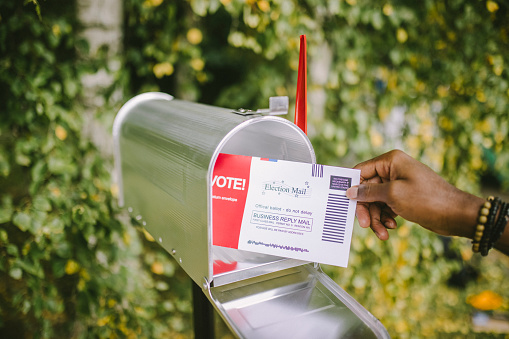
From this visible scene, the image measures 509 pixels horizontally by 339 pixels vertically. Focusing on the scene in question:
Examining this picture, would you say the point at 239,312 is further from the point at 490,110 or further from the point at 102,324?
the point at 490,110

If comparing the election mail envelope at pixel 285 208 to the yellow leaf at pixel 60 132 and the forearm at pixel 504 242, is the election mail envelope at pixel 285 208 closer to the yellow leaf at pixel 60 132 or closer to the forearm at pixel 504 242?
the forearm at pixel 504 242

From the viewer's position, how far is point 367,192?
2.80ft

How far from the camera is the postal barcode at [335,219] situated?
86 centimetres

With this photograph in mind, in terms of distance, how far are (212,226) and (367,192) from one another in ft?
1.29

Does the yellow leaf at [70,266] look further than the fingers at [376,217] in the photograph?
Yes

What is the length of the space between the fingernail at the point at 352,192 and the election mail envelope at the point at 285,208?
1cm

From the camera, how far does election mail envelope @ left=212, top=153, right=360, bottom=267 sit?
864mm

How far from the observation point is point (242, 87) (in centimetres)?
223

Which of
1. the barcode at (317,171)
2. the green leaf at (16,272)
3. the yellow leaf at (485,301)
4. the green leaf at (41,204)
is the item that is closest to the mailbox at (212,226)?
the barcode at (317,171)

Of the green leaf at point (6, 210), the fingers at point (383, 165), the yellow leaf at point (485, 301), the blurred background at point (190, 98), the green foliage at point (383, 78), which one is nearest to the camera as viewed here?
the fingers at point (383, 165)

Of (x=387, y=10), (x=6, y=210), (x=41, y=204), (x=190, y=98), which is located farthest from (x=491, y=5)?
(x=6, y=210)

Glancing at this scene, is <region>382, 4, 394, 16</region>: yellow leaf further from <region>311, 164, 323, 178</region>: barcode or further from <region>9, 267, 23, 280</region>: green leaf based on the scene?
<region>9, 267, 23, 280</region>: green leaf

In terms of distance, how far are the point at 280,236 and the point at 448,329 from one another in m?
2.61

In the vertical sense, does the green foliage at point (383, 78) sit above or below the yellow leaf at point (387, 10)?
below
